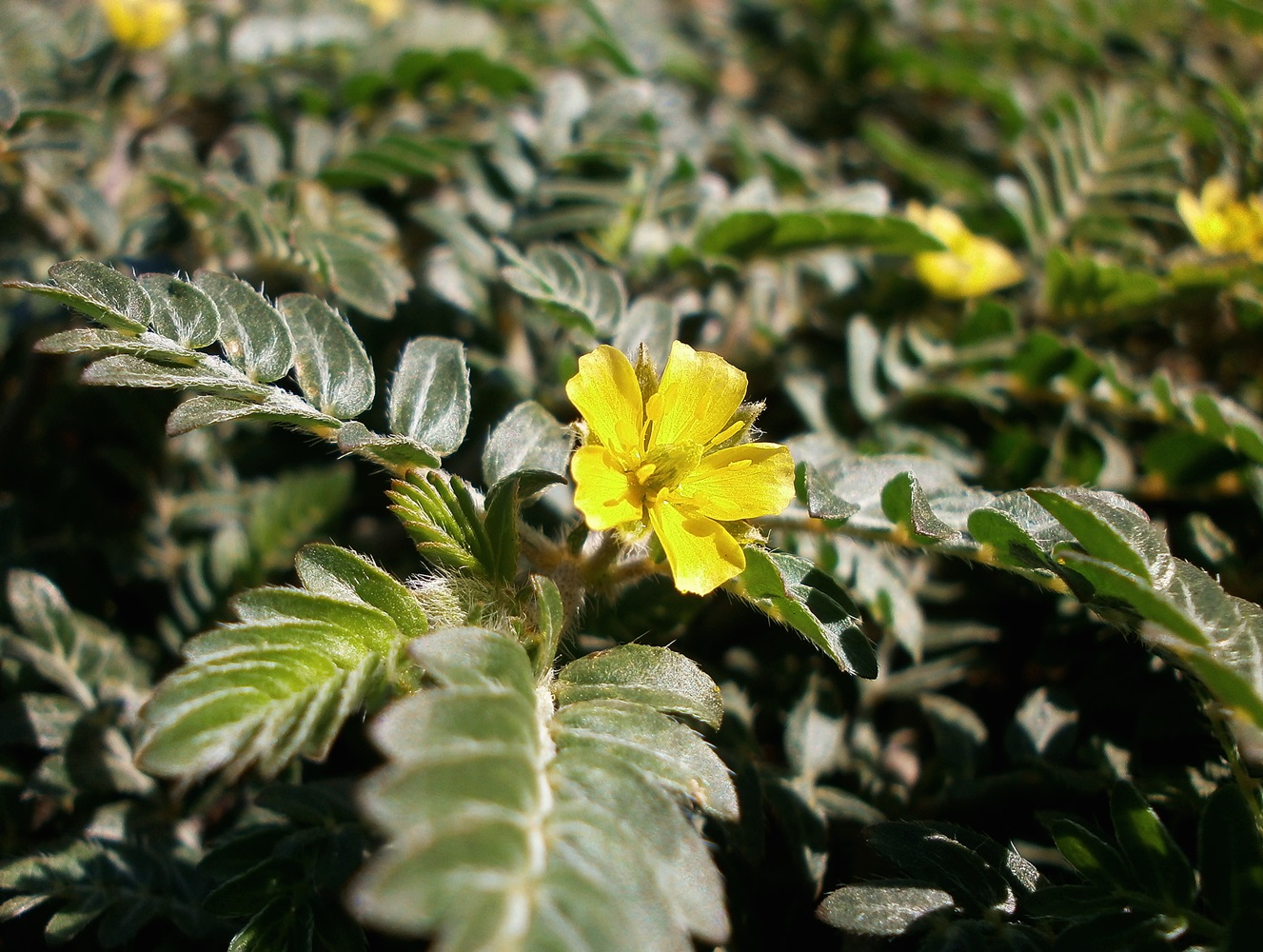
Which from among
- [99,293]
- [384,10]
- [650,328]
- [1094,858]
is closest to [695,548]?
[650,328]

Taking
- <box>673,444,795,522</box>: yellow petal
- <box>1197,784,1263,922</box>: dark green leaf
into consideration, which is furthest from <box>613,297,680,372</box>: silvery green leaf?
<box>1197,784,1263,922</box>: dark green leaf

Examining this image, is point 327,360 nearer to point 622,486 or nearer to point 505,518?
point 505,518

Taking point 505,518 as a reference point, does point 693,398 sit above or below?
above

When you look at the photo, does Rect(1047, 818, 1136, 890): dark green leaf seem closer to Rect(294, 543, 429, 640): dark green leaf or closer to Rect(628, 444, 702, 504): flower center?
Rect(628, 444, 702, 504): flower center

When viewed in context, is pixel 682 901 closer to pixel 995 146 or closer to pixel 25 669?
pixel 25 669

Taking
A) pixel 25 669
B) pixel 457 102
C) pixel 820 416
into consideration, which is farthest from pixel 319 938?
pixel 457 102
